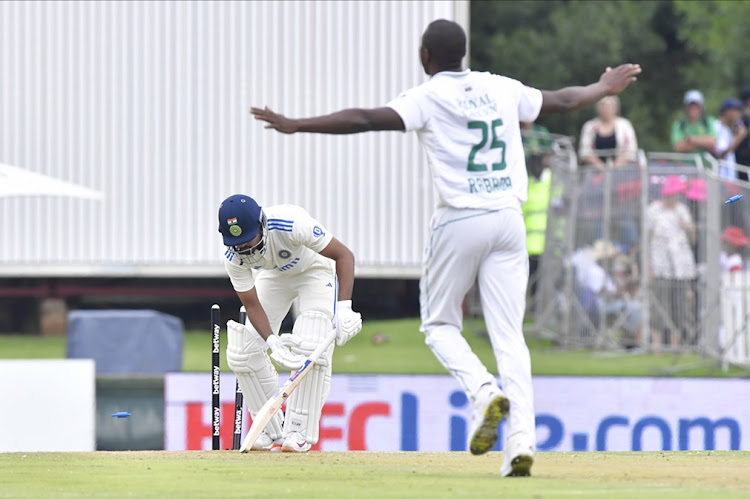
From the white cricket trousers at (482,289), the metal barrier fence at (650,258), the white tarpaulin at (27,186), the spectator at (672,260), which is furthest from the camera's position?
the spectator at (672,260)

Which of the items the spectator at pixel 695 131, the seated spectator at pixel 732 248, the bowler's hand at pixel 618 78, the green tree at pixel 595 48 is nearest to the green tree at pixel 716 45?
the green tree at pixel 595 48

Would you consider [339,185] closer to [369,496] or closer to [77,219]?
[77,219]

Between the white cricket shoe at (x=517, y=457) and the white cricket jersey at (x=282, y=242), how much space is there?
6.88 ft

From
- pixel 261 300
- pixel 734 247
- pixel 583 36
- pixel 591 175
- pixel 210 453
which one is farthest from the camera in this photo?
pixel 583 36

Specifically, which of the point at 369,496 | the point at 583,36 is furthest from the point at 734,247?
the point at 583,36

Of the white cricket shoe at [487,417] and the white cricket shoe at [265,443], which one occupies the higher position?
the white cricket shoe at [487,417]

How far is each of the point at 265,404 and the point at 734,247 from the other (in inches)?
261

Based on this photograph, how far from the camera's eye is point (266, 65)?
1727 cm

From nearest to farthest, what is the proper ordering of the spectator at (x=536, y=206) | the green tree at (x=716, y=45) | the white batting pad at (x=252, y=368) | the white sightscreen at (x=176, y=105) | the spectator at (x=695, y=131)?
the white batting pad at (x=252, y=368), the spectator at (x=695, y=131), the spectator at (x=536, y=206), the white sightscreen at (x=176, y=105), the green tree at (x=716, y=45)

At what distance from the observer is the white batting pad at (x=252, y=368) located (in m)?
9.12

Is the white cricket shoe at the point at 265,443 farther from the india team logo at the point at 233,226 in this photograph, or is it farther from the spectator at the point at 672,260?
the spectator at the point at 672,260

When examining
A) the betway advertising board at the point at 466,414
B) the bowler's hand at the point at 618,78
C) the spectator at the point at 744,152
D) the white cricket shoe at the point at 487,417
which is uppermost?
the spectator at the point at 744,152

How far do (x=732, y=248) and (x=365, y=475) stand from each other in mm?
7810

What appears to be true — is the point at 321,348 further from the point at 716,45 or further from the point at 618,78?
the point at 716,45
